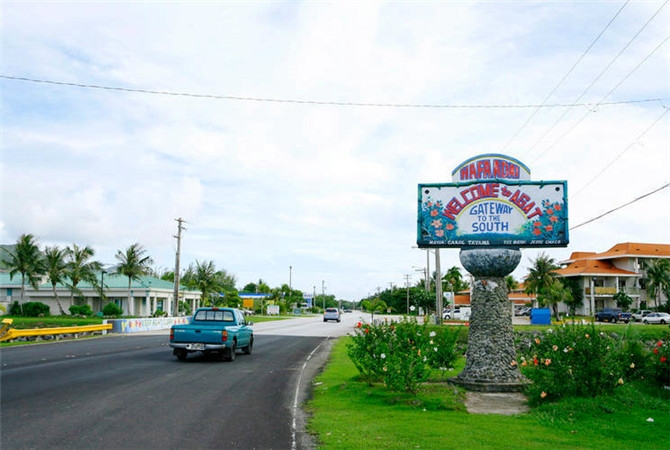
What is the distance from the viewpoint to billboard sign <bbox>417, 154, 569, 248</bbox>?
13969mm

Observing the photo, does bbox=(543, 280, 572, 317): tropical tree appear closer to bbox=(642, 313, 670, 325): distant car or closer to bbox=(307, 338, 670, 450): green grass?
bbox=(642, 313, 670, 325): distant car

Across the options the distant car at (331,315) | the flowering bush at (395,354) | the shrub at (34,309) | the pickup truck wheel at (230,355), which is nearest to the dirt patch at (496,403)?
the flowering bush at (395,354)

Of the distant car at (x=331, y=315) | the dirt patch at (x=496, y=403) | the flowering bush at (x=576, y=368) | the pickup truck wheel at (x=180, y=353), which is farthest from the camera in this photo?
the distant car at (x=331, y=315)

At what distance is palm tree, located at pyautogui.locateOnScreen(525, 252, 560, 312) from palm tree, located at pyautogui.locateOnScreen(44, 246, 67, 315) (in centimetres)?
5449

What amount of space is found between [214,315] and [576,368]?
547 inches

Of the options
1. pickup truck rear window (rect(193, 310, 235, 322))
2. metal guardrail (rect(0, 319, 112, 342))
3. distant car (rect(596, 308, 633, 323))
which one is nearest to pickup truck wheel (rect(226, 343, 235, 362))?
pickup truck rear window (rect(193, 310, 235, 322))

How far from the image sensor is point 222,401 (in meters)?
11.0

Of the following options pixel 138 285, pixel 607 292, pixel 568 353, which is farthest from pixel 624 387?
pixel 607 292

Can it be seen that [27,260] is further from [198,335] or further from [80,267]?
[198,335]

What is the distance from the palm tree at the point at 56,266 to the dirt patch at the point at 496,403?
187 feet

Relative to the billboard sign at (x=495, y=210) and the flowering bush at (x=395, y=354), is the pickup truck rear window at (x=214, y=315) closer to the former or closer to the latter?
the flowering bush at (x=395, y=354)

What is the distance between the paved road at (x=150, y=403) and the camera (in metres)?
7.73

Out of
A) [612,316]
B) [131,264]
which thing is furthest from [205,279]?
[612,316]

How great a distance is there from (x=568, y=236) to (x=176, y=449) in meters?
10.5
